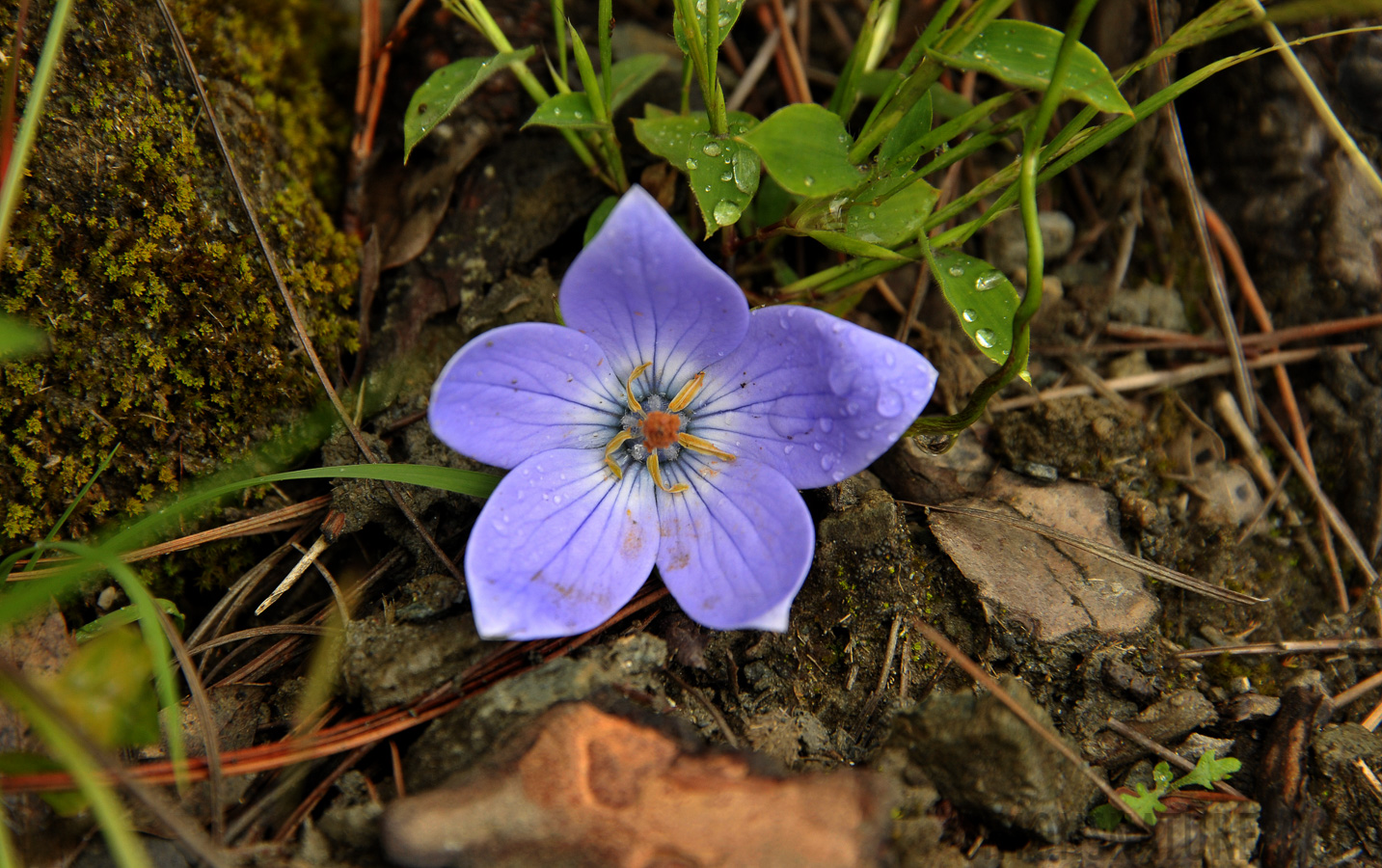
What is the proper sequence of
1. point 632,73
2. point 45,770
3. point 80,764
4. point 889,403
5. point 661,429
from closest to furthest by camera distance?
point 80,764 < point 45,770 < point 889,403 < point 661,429 < point 632,73

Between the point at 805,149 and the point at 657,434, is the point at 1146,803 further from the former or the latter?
the point at 805,149

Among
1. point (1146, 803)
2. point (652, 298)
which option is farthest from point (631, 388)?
point (1146, 803)

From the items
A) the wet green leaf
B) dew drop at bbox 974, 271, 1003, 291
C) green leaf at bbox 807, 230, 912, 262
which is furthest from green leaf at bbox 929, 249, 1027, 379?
the wet green leaf

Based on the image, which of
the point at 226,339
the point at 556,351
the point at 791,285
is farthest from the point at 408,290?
the point at 791,285

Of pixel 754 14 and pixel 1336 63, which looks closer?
pixel 1336 63

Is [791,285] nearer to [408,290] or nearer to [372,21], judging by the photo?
[408,290]

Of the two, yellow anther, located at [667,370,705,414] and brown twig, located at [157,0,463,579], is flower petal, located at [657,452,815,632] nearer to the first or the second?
yellow anther, located at [667,370,705,414]
